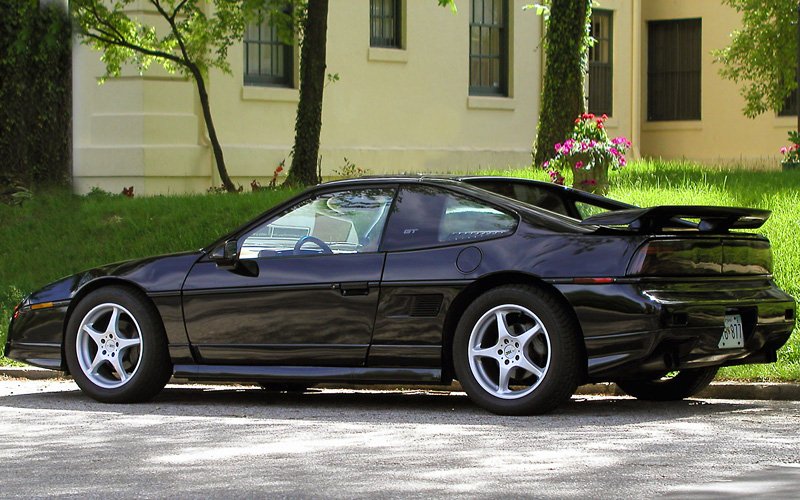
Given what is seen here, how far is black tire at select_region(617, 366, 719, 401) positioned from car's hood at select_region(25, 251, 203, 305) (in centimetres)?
288

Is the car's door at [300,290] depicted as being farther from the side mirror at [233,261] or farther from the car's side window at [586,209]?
the car's side window at [586,209]

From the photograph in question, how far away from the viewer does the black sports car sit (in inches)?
332

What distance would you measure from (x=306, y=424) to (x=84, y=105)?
1372 cm

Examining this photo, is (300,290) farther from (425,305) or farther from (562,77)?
(562,77)

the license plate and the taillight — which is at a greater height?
the taillight

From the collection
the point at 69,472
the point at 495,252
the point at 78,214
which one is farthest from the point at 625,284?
the point at 78,214

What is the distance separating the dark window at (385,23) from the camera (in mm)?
24641

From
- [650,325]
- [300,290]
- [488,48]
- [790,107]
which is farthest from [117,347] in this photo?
[790,107]

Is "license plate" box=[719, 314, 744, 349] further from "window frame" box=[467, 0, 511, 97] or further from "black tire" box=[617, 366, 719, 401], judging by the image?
"window frame" box=[467, 0, 511, 97]

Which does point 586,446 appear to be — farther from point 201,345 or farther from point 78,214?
point 78,214

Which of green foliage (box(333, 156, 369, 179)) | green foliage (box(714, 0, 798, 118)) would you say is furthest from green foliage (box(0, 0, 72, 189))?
green foliage (box(714, 0, 798, 118))

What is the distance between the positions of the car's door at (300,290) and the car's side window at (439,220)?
0.11m

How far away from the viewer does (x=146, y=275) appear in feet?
32.0

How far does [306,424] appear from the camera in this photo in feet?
28.3
